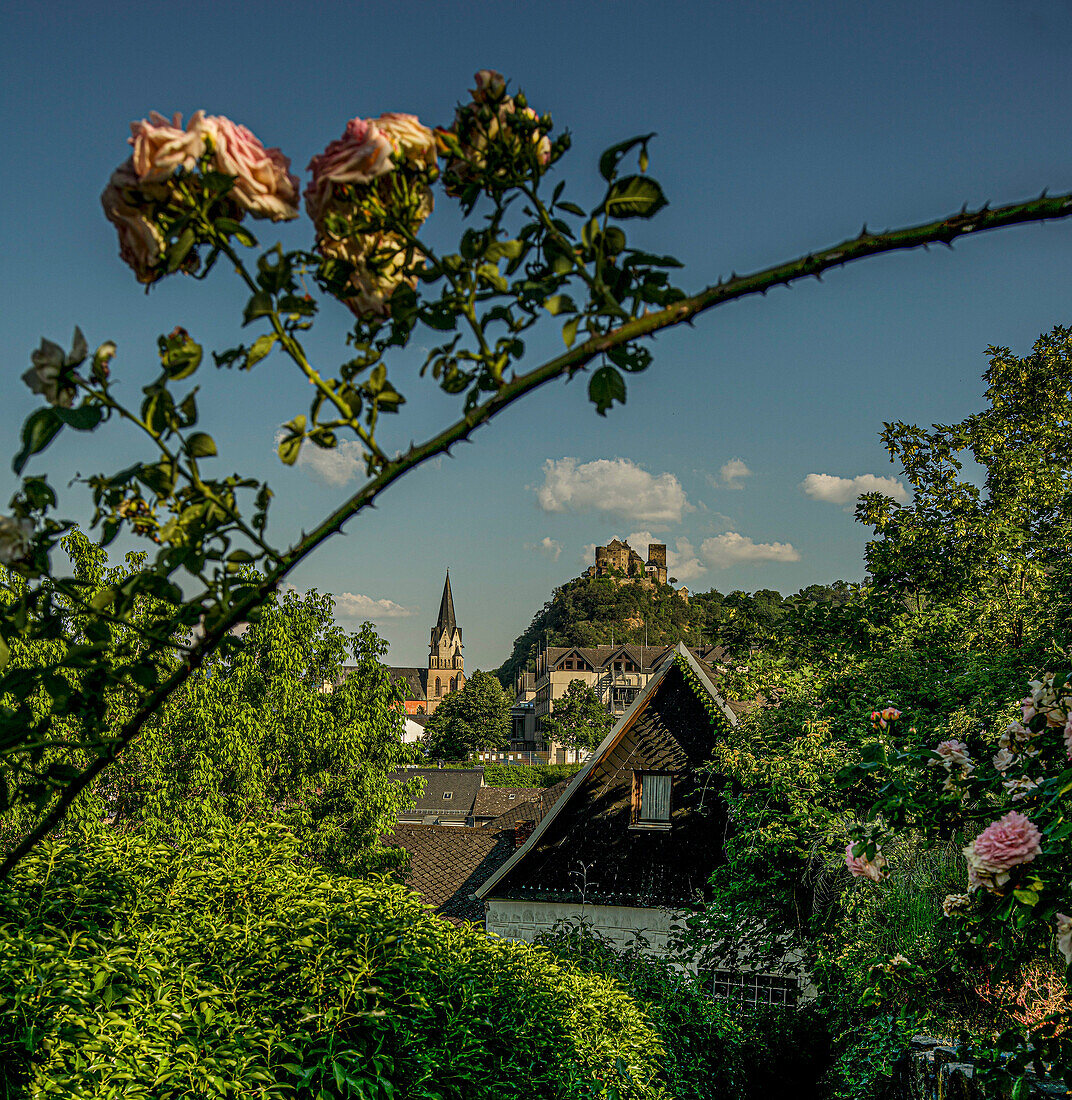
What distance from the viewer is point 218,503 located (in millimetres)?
970

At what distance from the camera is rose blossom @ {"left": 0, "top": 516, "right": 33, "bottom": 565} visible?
3.09 feet

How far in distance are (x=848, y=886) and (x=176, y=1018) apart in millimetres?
6733

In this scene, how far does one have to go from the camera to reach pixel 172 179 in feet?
2.88

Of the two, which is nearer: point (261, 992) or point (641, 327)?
point (641, 327)

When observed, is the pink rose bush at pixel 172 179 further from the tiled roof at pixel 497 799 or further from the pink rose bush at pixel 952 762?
the tiled roof at pixel 497 799

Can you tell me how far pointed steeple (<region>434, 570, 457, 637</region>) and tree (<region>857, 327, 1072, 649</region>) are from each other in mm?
109709

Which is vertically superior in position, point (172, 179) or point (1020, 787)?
point (172, 179)

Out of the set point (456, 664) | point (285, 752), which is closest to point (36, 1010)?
point (285, 752)

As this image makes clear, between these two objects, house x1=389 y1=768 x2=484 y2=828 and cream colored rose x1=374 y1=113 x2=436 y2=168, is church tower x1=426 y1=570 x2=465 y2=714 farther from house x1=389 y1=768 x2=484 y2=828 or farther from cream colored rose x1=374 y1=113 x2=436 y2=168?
cream colored rose x1=374 y1=113 x2=436 y2=168

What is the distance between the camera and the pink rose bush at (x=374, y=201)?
0.90 metres

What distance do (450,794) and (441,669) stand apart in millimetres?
76451

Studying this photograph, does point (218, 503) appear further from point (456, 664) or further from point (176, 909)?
point (456, 664)

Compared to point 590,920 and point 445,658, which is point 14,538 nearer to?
point 590,920

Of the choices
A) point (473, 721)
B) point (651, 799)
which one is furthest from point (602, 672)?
point (651, 799)
